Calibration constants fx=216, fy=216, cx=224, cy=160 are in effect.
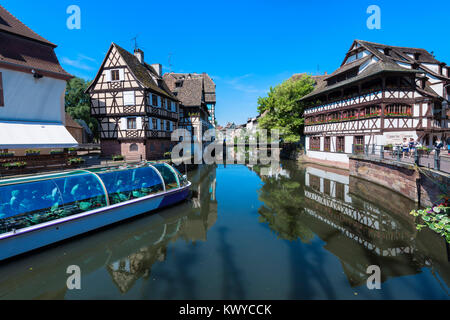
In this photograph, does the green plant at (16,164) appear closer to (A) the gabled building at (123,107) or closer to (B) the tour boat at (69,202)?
(B) the tour boat at (69,202)

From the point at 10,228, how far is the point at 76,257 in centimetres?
207

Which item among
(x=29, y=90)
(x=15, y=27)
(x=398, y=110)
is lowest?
(x=398, y=110)

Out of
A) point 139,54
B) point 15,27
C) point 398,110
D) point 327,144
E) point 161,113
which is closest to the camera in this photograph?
point 15,27

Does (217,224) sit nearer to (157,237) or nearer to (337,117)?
(157,237)

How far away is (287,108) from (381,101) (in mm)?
13848

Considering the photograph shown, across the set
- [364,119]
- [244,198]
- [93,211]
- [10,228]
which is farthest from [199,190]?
[364,119]

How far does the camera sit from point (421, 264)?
6684 mm

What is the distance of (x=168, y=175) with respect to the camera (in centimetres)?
1255

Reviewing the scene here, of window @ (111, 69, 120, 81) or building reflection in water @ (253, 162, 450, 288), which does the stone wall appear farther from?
window @ (111, 69, 120, 81)

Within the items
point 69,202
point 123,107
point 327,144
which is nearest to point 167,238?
point 69,202

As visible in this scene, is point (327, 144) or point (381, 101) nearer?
point (381, 101)

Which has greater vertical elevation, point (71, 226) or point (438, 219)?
point (438, 219)

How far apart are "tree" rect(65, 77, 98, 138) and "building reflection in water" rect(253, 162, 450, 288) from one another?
35.2m

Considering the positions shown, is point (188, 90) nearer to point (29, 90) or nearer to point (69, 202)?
point (29, 90)
